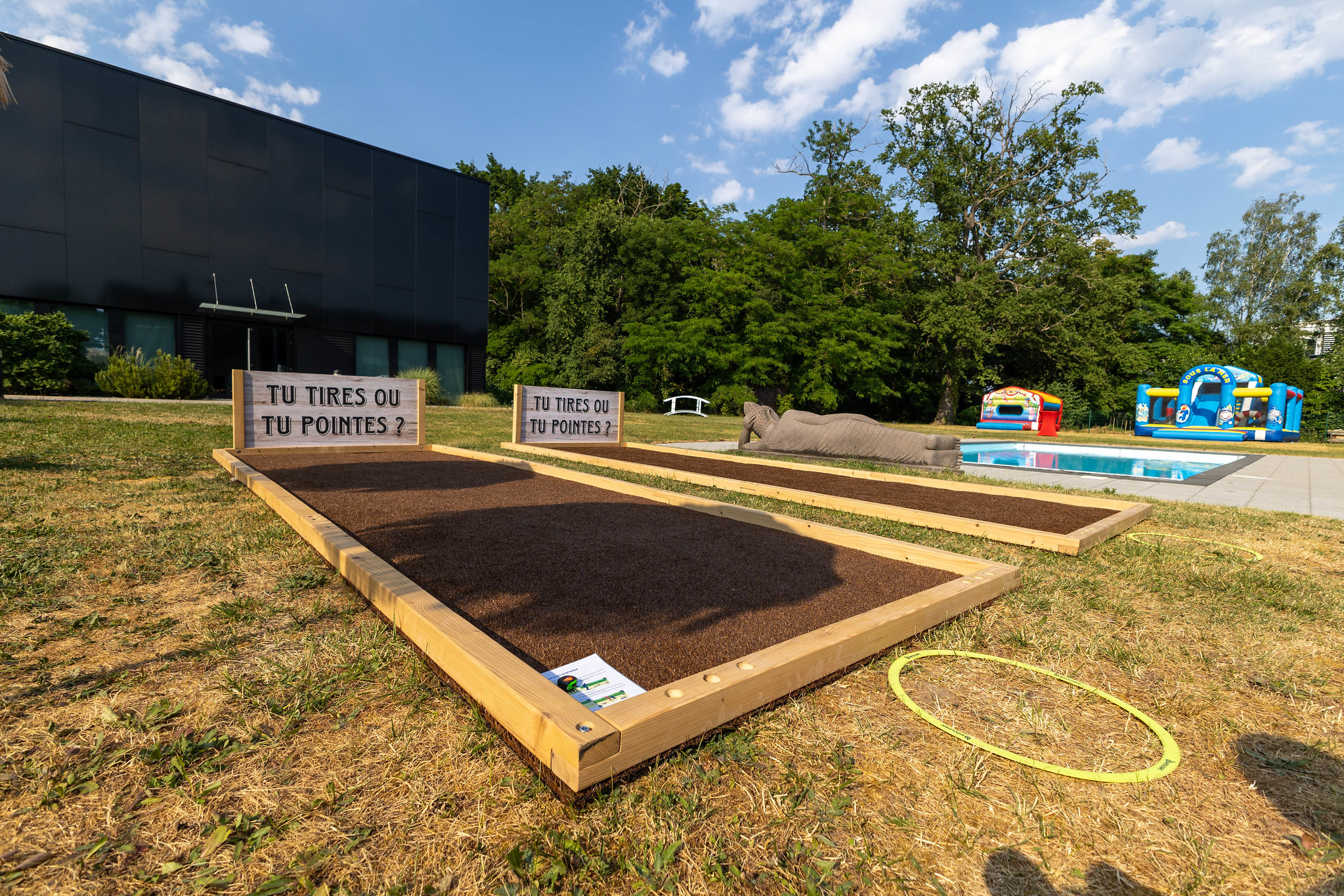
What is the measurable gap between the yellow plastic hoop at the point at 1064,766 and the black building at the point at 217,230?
18974 mm

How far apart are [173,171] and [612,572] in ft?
64.8

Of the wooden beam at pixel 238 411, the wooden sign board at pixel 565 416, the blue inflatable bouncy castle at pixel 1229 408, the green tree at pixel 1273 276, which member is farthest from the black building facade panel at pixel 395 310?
the green tree at pixel 1273 276

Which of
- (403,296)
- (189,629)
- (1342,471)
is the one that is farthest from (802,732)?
(403,296)

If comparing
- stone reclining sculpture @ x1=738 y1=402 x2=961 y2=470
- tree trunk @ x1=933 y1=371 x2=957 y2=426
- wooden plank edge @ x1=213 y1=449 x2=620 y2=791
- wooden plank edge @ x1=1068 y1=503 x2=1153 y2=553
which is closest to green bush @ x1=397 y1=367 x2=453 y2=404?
stone reclining sculpture @ x1=738 y1=402 x2=961 y2=470

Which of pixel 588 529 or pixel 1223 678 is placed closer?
pixel 1223 678

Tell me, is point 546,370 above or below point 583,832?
above

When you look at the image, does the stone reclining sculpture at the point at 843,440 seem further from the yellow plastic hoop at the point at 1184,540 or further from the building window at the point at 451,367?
the building window at the point at 451,367

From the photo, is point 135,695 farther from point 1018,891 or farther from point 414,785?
point 1018,891

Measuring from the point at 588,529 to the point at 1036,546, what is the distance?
283 cm

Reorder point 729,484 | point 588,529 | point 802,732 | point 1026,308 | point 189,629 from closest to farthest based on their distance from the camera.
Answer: point 802,732, point 189,629, point 588,529, point 729,484, point 1026,308

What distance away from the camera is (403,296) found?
64.6 ft

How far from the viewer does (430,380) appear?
61.9 feet

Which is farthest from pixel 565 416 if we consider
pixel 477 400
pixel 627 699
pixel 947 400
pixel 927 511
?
pixel 947 400

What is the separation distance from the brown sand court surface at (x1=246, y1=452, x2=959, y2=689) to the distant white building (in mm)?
44071
